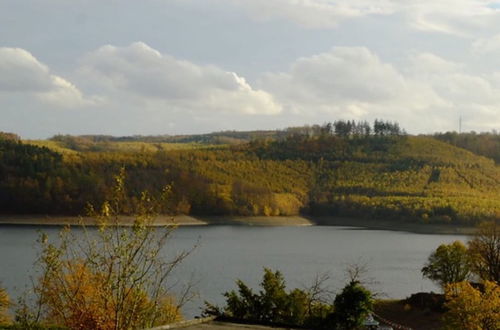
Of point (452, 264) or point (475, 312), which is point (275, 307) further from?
point (452, 264)

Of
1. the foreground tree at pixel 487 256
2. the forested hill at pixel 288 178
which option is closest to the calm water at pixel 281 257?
the foreground tree at pixel 487 256

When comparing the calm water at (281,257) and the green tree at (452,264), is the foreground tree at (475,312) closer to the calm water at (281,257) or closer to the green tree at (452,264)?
the calm water at (281,257)

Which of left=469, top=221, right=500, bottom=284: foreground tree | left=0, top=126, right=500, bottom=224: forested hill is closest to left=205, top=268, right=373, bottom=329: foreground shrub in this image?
left=469, top=221, right=500, bottom=284: foreground tree

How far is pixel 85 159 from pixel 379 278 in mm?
89953

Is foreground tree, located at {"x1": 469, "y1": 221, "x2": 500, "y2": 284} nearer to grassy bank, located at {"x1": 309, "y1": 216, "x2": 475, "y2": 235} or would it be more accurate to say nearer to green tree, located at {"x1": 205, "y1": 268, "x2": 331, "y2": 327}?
green tree, located at {"x1": 205, "y1": 268, "x2": 331, "y2": 327}

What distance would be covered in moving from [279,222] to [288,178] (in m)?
28.7

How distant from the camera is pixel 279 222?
402 feet

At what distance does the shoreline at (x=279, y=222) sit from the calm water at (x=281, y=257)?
6073mm

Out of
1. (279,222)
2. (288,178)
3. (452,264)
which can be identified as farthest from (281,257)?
(288,178)

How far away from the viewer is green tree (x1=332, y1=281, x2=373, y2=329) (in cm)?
2384

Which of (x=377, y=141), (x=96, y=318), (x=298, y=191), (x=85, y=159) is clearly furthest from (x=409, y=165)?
(x=96, y=318)

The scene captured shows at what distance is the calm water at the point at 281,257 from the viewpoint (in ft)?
150

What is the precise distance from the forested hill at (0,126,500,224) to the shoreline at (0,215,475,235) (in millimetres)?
1690

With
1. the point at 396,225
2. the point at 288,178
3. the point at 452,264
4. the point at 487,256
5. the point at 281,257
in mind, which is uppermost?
the point at 288,178
